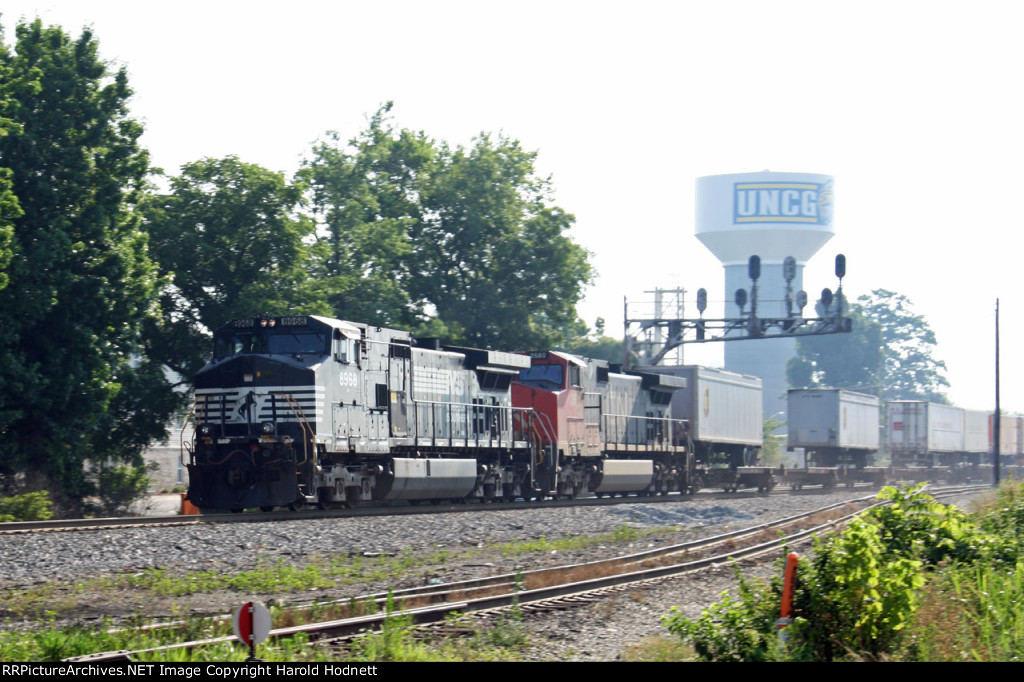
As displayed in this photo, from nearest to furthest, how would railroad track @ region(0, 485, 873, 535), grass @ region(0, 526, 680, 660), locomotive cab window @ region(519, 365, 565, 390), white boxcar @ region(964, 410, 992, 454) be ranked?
grass @ region(0, 526, 680, 660) < railroad track @ region(0, 485, 873, 535) < locomotive cab window @ region(519, 365, 565, 390) < white boxcar @ region(964, 410, 992, 454)

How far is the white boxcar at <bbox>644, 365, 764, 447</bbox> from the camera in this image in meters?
36.5

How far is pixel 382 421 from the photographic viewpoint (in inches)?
876

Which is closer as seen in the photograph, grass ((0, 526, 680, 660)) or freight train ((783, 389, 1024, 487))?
grass ((0, 526, 680, 660))

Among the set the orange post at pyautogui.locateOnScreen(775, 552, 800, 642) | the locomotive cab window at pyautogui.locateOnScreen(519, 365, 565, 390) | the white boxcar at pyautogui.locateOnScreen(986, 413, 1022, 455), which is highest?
the locomotive cab window at pyautogui.locateOnScreen(519, 365, 565, 390)

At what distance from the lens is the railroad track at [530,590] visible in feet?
31.2

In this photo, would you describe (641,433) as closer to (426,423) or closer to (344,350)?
(426,423)

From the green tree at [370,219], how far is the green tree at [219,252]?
5.72 ft

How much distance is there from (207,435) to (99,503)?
29.2ft

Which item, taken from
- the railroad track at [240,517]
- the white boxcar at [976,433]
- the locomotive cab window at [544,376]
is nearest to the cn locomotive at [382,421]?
the locomotive cab window at [544,376]

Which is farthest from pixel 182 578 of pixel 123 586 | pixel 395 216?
pixel 395 216

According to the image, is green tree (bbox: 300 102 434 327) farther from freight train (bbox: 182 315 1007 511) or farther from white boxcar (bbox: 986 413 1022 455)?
white boxcar (bbox: 986 413 1022 455)

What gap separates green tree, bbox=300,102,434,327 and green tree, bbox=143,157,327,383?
1.74 m

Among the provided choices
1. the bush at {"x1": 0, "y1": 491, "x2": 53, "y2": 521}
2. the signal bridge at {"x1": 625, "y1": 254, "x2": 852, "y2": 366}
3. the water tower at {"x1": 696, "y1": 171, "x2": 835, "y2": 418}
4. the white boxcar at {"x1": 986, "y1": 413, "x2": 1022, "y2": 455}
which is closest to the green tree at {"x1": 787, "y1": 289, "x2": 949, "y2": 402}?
the water tower at {"x1": 696, "y1": 171, "x2": 835, "y2": 418}

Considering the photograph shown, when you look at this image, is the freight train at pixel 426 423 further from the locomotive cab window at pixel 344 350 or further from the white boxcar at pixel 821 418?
the white boxcar at pixel 821 418
